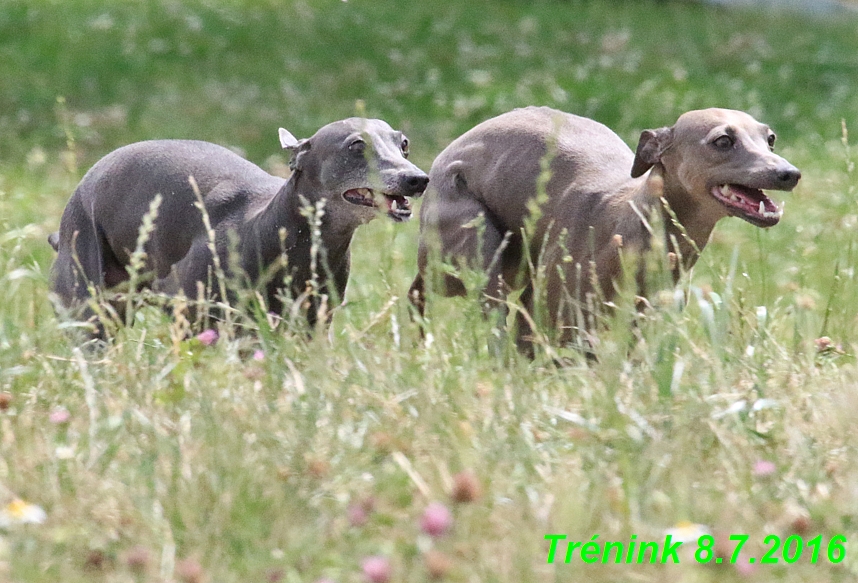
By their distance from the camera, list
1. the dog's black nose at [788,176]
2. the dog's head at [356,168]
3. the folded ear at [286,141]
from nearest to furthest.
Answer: the dog's black nose at [788,176] → the dog's head at [356,168] → the folded ear at [286,141]

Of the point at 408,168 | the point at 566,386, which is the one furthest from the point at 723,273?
the point at 408,168

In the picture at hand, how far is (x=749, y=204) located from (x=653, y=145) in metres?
0.48

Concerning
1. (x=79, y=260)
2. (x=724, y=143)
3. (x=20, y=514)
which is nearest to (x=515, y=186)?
(x=724, y=143)

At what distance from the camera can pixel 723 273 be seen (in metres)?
4.55

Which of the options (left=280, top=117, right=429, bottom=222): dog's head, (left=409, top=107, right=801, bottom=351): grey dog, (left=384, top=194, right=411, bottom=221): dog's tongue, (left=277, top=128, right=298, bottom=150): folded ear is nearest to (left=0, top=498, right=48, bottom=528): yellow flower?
(left=409, top=107, right=801, bottom=351): grey dog

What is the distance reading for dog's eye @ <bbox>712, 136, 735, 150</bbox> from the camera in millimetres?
4988

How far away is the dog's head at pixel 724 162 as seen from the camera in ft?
15.9

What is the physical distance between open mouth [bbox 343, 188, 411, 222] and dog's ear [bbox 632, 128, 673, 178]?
921mm

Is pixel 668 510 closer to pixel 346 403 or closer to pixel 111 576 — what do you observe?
pixel 346 403

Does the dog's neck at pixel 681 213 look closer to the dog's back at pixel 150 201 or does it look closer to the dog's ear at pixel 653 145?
the dog's ear at pixel 653 145

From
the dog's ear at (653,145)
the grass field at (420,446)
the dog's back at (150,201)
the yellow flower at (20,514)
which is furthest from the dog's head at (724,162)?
the yellow flower at (20,514)

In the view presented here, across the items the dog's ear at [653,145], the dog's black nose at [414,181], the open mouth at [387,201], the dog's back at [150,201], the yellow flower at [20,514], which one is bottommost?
the dog's back at [150,201]

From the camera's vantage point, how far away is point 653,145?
17.2ft

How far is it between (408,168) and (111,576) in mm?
2513
